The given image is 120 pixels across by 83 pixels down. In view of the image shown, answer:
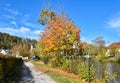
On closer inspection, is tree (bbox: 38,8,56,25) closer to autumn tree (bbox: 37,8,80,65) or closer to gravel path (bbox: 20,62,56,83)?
autumn tree (bbox: 37,8,80,65)

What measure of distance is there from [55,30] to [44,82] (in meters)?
15.2

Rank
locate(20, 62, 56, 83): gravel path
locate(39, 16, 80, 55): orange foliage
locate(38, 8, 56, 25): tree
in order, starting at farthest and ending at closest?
1. locate(38, 8, 56, 25): tree
2. locate(39, 16, 80, 55): orange foliage
3. locate(20, 62, 56, 83): gravel path

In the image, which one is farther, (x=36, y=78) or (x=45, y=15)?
(x=45, y=15)

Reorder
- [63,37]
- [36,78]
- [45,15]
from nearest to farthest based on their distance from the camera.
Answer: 1. [36,78]
2. [63,37]
3. [45,15]

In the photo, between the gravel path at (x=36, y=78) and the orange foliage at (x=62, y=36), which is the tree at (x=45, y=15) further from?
the gravel path at (x=36, y=78)

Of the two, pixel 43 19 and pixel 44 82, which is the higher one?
pixel 43 19

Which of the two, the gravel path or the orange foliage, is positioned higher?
the orange foliage

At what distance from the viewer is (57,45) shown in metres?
29.9

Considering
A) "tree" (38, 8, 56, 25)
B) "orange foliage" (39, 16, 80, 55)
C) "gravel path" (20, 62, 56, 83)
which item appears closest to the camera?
"gravel path" (20, 62, 56, 83)

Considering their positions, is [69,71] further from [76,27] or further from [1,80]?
[1,80]

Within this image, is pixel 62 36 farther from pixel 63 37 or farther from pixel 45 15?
pixel 45 15

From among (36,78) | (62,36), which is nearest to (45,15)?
(62,36)

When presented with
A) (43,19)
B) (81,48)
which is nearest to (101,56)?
(43,19)

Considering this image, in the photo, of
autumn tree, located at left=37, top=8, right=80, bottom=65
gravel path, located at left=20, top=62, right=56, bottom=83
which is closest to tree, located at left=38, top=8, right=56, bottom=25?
autumn tree, located at left=37, top=8, right=80, bottom=65
